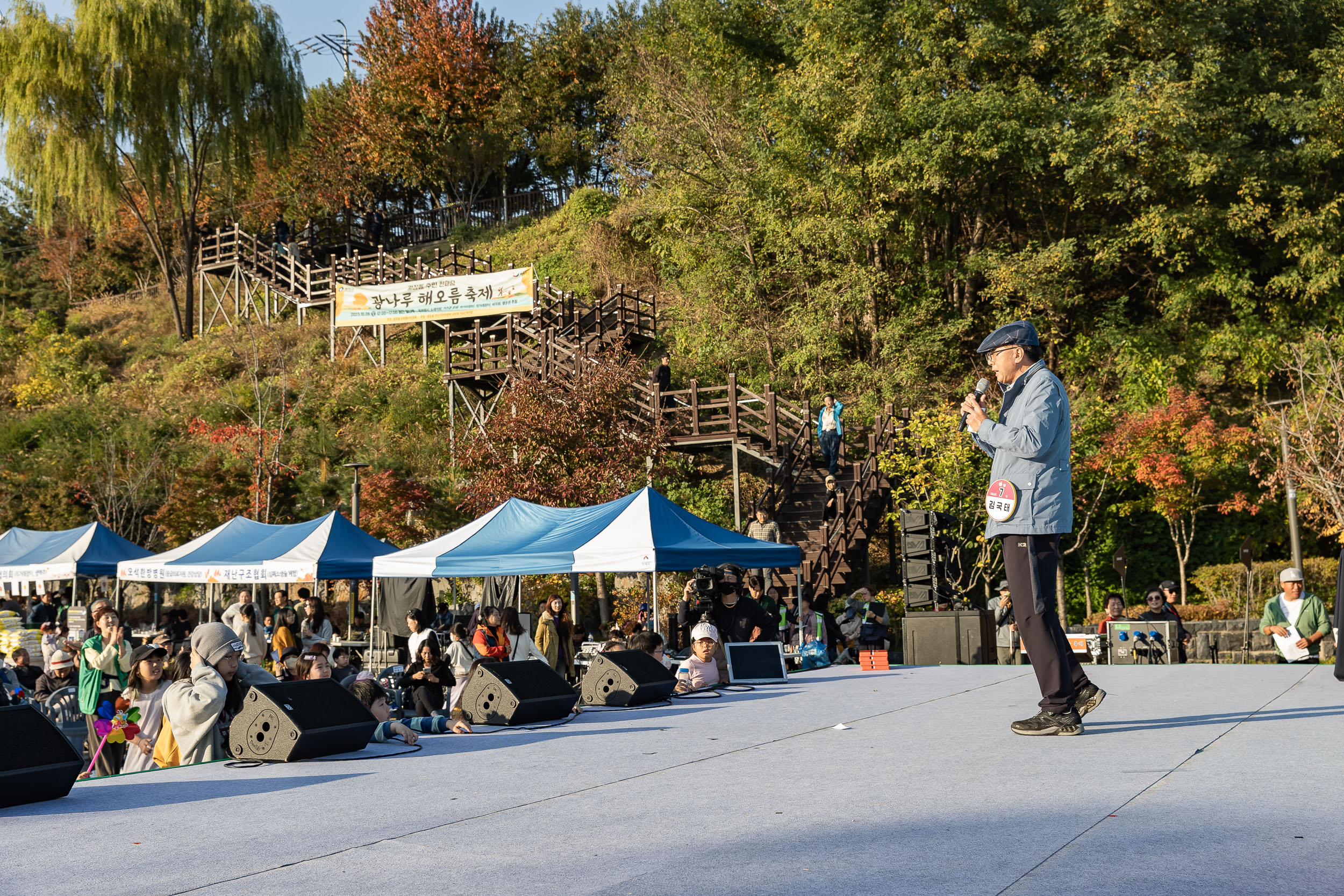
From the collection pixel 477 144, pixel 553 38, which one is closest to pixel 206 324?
pixel 477 144

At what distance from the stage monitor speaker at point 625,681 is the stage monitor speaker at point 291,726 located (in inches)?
122

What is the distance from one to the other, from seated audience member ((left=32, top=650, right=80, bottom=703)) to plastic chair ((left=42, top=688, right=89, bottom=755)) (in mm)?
1419

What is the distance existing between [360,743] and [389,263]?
107ft

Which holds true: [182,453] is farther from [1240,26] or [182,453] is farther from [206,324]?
[1240,26]

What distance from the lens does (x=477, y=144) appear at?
150 ft

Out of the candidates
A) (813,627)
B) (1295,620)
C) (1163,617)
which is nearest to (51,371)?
(813,627)

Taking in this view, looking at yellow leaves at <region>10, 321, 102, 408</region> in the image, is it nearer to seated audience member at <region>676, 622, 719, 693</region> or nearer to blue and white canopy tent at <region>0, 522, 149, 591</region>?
blue and white canopy tent at <region>0, 522, 149, 591</region>

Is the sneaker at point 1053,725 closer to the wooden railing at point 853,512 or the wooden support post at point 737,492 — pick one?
the wooden railing at point 853,512

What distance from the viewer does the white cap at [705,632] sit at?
1203 centimetres

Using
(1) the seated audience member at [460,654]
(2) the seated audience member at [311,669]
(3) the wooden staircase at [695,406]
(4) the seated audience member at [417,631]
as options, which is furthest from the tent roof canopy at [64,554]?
(2) the seated audience member at [311,669]

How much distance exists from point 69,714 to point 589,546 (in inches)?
220

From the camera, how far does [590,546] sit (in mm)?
13391

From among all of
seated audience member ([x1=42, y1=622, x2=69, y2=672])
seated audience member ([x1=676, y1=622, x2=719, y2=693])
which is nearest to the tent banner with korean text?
seated audience member ([x1=42, y1=622, x2=69, y2=672])

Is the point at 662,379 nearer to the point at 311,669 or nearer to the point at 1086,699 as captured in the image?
the point at 311,669
